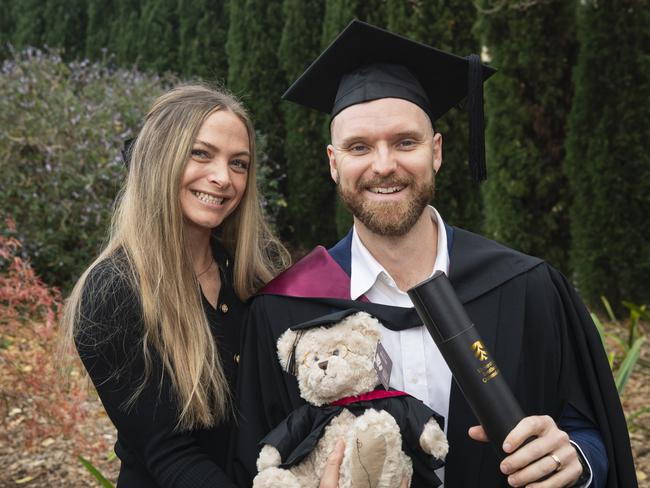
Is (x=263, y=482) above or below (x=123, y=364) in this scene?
below

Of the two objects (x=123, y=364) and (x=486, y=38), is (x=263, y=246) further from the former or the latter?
(x=486, y=38)

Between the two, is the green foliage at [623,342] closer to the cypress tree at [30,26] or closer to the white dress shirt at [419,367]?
the white dress shirt at [419,367]

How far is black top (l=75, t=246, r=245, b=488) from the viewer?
2.10 m

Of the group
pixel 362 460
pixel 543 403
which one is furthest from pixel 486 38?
pixel 362 460

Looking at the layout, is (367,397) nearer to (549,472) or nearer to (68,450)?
(549,472)

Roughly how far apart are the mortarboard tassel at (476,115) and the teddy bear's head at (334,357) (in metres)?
0.81

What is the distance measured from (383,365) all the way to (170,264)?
2.68 ft

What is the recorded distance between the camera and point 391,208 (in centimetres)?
218

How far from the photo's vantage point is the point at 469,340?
5.03 feet

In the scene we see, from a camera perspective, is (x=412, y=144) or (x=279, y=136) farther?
(x=279, y=136)

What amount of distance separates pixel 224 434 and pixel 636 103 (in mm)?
4660

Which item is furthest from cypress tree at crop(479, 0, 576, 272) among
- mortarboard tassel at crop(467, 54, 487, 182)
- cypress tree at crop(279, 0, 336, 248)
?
mortarboard tassel at crop(467, 54, 487, 182)

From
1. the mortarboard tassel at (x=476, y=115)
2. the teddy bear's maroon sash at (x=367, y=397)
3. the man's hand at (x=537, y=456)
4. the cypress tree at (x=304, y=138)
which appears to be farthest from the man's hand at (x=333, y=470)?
the cypress tree at (x=304, y=138)

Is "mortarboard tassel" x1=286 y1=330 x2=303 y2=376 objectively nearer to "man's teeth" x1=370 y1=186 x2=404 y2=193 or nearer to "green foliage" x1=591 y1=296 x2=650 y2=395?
"man's teeth" x1=370 y1=186 x2=404 y2=193
